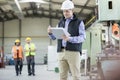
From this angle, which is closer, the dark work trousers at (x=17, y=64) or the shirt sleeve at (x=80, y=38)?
the shirt sleeve at (x=80, y=38)

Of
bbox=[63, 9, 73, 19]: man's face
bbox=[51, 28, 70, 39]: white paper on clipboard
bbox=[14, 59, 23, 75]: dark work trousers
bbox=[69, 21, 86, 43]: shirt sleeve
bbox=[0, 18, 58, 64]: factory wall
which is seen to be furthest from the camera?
bbox=[0, 18, 58, 64]: factory wall

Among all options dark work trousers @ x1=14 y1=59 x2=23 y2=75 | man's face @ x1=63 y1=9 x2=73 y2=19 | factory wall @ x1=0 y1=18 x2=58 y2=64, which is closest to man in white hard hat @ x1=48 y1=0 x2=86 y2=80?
man's face @ x1=63 y1=9 x2=73 y2=19

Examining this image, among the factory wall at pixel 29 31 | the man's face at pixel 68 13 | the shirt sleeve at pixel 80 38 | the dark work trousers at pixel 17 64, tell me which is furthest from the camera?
the factory wall at pixel 29 31

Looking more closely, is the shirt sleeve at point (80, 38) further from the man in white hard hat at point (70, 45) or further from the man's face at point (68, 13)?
the man's face at point (68, 13)

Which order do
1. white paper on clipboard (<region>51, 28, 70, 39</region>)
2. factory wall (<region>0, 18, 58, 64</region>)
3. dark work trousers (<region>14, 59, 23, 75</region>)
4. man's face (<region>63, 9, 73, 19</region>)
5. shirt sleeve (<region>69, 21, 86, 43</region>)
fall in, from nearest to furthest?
white paper on clipboard (<region>51, 28, 70, 39</region>) < shirt sleeve (<region>69, 21, 86, 43</region>) < man's face (<region>63, 9, 73, 19</region>) < dark work trousers (<region>14, 59, 23, 75</region>) < factory wall (<region>0, 18, 58, 64</region>)

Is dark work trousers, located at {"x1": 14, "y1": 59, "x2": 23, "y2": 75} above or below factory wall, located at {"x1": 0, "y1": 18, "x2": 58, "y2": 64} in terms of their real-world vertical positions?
below

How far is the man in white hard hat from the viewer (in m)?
4.39

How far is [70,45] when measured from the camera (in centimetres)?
443

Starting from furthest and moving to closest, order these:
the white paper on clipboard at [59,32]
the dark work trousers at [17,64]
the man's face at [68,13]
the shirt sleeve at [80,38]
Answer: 1. the dark work trousers at [17,64]
2. the man's face at [68,13]
3. the shirt sleeve at [80,38]
4. the white paper on clipboard at [59,32]

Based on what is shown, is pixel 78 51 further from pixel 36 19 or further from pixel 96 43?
pixel 36 19

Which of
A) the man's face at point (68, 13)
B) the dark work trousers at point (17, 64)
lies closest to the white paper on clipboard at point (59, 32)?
the man's face at point (68, 13)

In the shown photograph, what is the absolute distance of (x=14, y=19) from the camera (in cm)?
3170

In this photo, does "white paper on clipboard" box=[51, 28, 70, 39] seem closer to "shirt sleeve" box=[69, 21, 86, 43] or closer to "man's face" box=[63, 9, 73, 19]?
"shirt sleeve" box=[69, 21, 86, 43]

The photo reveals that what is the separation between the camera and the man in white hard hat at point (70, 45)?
4.39 meters
